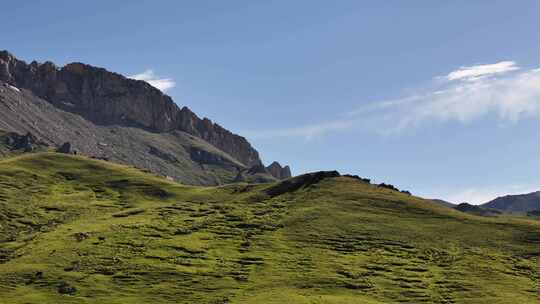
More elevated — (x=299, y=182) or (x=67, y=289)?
(x=299, y=182)

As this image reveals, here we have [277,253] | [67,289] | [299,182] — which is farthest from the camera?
[299,182]

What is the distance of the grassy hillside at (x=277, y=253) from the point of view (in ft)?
300

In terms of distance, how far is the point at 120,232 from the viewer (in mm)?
134000

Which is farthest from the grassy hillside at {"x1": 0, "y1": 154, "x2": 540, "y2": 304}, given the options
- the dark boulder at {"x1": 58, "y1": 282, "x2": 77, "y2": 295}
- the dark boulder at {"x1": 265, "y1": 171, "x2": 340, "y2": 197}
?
the dark boulder at {"x1": 265, "y1": 171, "x2": 340, "y2": 197}

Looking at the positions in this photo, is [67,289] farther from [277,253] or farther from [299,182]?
[299,182]

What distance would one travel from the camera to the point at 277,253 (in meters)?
116

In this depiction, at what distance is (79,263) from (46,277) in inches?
335

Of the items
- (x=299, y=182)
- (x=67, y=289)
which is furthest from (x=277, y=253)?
(x=299, y=182)

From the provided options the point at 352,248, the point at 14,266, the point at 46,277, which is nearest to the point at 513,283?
the point at 352,248

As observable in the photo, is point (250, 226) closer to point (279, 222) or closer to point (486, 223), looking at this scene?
point (279, 222)

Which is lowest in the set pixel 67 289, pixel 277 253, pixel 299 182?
pixel 67 289

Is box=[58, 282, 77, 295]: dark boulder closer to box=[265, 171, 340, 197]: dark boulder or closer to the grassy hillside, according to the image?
the grassy hillside

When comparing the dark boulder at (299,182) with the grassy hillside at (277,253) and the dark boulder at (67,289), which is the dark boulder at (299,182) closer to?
the grassy hillside at (277,253)

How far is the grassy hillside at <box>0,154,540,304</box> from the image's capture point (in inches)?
3604
